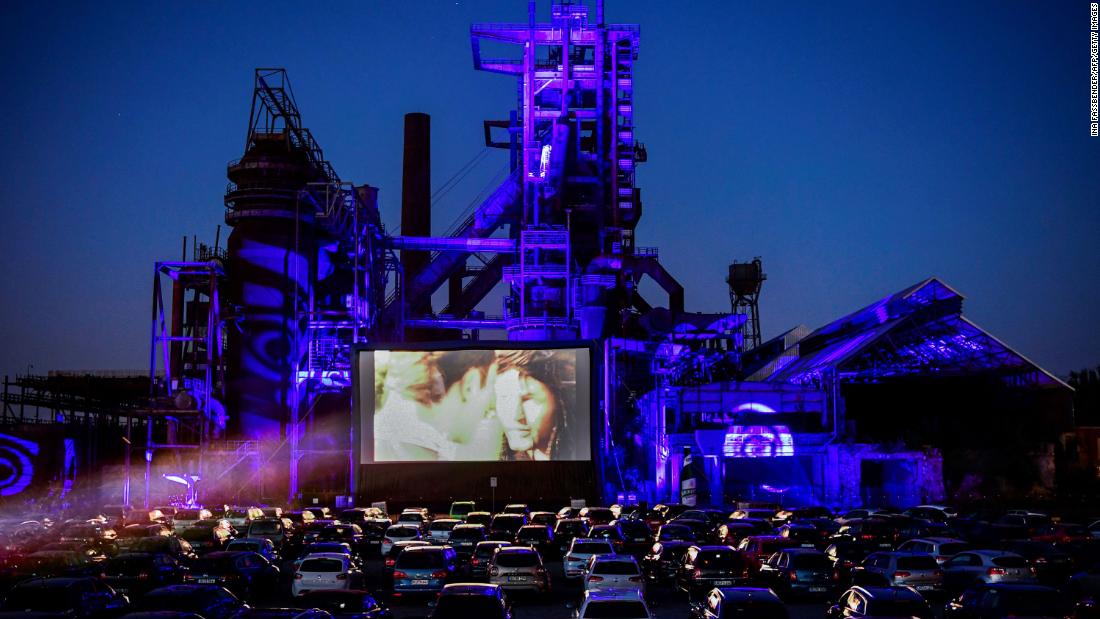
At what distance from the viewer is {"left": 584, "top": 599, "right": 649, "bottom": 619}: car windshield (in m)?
18.6

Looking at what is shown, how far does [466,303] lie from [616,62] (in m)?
23.2

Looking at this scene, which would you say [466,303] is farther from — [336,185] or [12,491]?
[12,491]

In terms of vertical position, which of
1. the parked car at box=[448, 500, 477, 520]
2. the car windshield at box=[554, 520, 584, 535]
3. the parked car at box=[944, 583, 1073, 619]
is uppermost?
the parked car at box=[944, 583, 1073, 619]

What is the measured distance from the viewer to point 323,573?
27203mm

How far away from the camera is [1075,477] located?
70.2 m

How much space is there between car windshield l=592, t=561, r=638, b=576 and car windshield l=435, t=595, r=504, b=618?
726 cm

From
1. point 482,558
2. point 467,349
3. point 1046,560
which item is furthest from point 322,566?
point 467,349

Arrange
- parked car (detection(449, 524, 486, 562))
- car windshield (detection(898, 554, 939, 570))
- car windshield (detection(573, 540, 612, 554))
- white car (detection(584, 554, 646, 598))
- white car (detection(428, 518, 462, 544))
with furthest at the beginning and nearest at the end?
white car (detection(428, 518, 462, 544)) < parked car (detection(449, 524, 486, 562)) < car windshield (detection(573, 540, 612, 554)) < car windshield (detection(898, 554, 939, 570)) < white car (detection(584, 554, 646, 598))

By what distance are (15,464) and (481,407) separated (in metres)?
37.4

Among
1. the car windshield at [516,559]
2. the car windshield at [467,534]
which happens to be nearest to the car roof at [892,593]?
the car windshield at [516,559]

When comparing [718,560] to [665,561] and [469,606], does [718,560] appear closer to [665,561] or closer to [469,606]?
[665,561]

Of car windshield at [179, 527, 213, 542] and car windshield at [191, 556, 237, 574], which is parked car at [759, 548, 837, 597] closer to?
car windshield at [191, 556, 237, 574]

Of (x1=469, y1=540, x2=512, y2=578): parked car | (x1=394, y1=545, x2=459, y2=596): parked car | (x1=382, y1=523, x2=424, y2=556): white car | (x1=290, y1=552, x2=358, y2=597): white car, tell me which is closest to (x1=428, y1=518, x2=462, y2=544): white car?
(x1=382, y1=523, x2=424, y2=556): white car

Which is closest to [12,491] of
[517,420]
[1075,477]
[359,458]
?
[359,458]
